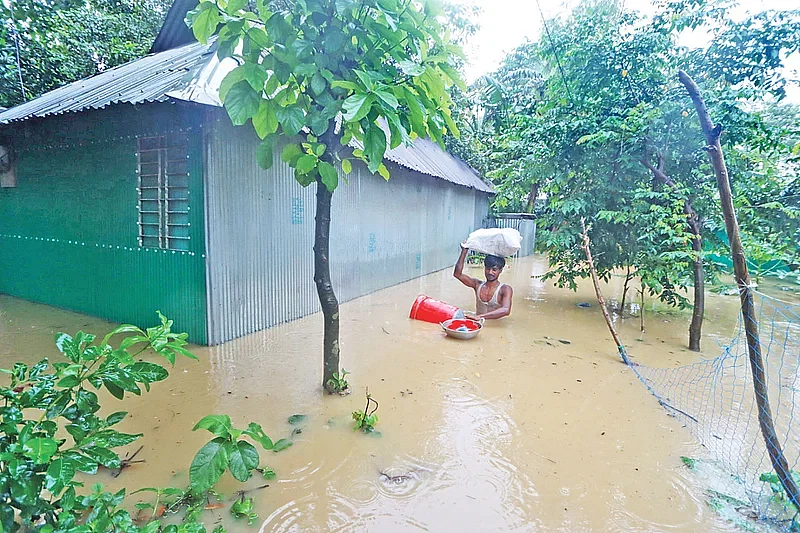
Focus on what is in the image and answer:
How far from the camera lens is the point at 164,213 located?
4965 mm

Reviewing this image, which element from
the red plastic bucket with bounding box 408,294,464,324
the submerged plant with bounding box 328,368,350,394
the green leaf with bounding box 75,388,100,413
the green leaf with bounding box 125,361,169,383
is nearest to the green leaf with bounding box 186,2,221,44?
the green leaf with bounding box 125,361,169,383

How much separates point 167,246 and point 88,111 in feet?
5.47

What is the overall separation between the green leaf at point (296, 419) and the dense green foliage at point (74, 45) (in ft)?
29.8

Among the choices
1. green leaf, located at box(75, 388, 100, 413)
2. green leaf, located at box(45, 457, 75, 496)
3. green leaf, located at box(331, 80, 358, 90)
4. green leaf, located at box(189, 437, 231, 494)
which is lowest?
green leaf, located at box(189, 437, 231, 494)

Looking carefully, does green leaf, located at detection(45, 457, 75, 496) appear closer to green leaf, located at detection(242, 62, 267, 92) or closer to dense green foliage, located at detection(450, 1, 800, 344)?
green leaf, located at detection(242, 62, 267, 92)

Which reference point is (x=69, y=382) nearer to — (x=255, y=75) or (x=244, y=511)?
(x=244, y=511)

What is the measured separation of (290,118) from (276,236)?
3.17m

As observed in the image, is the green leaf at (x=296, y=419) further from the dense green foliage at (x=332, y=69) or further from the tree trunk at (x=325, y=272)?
the dense green foliage at (x=332, y=69)

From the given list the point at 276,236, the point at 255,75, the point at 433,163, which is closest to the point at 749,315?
the point at 255,75

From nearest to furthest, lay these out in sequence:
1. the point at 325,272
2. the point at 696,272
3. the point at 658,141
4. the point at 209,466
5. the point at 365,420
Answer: the point at 209,466 → the point at 365,420 → the point at 325,272 → the point at 696,272 → the point at 658,141

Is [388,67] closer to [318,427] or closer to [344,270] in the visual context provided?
[318,427]

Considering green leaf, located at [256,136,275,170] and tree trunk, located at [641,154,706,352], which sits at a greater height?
green leaf, located at [256,136,275,170]

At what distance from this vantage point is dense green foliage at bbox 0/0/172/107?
30.7ft

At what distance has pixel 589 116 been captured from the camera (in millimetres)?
6391
